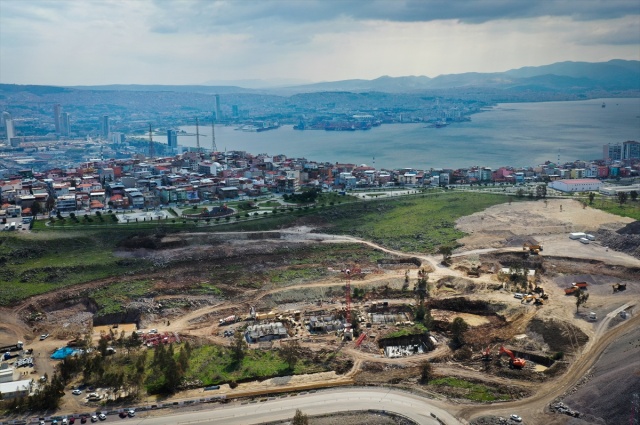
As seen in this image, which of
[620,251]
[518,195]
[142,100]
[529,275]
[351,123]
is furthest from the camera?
[142,100]

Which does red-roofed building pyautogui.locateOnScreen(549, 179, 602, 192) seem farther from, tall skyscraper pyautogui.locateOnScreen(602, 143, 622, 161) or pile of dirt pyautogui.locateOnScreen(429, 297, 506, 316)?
pile of dirt pyautogui.locateOnScreen(429, 297, 506, 316)

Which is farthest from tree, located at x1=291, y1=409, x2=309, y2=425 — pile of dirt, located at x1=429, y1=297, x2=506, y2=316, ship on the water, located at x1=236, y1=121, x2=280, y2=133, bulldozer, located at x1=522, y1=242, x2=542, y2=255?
ship on the water, located at x1=236, y1=121, x2=280, y2=133

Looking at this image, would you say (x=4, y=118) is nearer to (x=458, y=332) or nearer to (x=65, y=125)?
(x=65, y=125)

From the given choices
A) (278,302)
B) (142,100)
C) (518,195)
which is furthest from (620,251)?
(142,100)

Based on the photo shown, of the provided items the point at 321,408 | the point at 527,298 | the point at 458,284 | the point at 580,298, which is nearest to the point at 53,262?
the point at 321,408

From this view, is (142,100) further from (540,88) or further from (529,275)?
(529,275)

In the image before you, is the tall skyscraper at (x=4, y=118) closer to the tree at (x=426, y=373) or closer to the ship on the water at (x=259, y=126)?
the ship on the water at (x=259, y=126)
